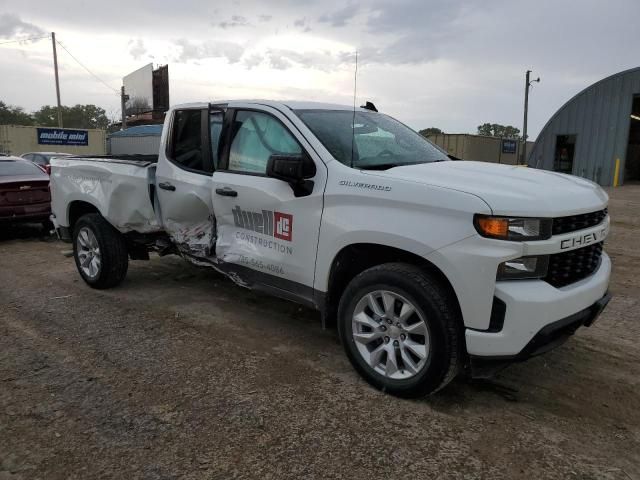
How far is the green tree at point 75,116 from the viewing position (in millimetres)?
81125

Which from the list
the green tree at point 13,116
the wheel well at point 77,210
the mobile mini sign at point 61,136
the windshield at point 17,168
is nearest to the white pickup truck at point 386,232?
the wheel well at point 77,210

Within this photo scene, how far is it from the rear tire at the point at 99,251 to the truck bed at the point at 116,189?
170 mm

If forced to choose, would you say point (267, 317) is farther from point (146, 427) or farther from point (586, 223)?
point (586, 223)

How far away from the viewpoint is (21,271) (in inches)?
257

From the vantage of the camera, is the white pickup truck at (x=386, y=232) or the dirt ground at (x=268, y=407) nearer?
the dirt ground at (x=268, y=407)

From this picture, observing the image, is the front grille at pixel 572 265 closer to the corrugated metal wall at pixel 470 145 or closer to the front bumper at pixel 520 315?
the front bumper at pixel 520 315

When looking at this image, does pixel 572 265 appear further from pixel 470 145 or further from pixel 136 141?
pixel 470 145

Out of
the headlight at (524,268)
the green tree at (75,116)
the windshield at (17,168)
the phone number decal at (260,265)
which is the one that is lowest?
the phone number decal at (260,265)

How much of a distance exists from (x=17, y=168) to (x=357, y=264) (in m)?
8.07

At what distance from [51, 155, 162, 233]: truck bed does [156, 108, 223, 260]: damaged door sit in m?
0.17

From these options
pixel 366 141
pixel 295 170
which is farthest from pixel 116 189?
pixel 366 141

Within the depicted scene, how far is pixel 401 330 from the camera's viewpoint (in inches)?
122

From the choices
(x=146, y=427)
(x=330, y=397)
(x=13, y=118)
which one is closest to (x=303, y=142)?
(x=330, y=397)

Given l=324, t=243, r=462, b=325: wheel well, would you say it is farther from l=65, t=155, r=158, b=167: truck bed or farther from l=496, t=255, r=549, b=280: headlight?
l=65, t=155, r=158, b=167: truck bed
